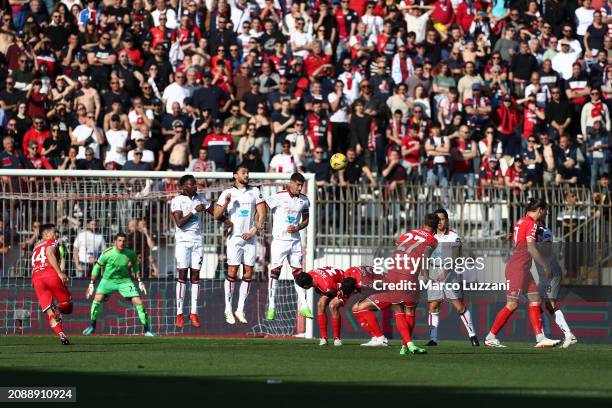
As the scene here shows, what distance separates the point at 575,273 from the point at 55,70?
12507 millimetres

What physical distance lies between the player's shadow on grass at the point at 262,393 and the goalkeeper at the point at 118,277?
8.98 m

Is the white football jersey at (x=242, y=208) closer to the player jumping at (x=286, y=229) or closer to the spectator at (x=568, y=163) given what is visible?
the player jumping at (x=286, y=229)

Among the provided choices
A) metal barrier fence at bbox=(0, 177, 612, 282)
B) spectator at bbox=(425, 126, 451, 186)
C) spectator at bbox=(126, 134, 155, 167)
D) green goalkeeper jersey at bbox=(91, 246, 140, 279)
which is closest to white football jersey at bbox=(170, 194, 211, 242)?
green goalkeeper jersey at bbox=(91, 246, 140, 279)

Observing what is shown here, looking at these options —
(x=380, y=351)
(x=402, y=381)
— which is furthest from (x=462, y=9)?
(x=402, y=381)

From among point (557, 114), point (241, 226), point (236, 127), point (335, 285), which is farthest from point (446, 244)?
point (557, 114)

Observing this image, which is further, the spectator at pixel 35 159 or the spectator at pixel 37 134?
the spectator at pixel 37 134

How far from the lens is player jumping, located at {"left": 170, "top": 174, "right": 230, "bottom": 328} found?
22594mm

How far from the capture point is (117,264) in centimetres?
2314

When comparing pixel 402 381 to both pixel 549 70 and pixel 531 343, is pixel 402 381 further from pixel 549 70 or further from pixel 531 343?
pixel 549 70

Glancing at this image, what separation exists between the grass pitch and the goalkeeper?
2.85 m

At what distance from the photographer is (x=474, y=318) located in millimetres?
23516

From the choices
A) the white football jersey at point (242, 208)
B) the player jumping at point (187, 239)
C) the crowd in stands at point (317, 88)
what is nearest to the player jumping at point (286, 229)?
the white football jersey at point (242, 208)

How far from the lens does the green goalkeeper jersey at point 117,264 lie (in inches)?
910

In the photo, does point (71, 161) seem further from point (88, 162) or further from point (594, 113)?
point (594, 113)
